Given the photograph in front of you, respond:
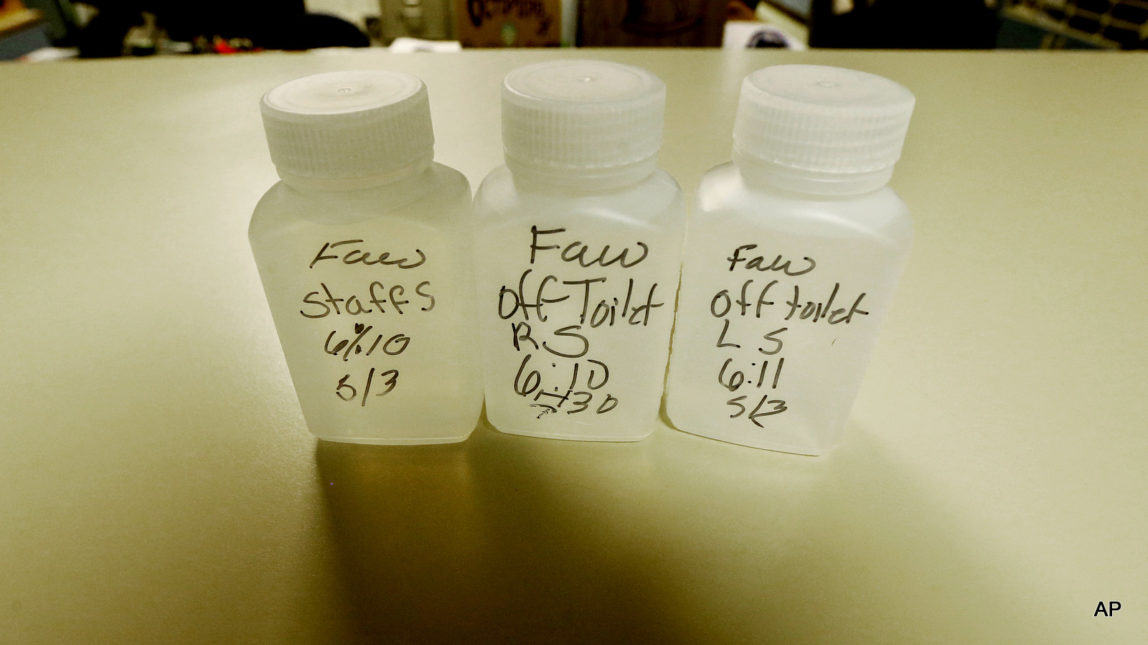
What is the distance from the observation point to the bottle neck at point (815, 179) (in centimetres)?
36

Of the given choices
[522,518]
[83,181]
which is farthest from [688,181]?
[83,181]

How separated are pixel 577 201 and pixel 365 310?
6.0 inches

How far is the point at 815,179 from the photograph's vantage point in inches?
14.2

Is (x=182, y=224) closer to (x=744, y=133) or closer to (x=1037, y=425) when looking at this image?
(x=744, y=133)

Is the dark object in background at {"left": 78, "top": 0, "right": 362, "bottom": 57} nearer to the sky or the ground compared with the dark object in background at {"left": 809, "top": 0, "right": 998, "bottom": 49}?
nearer to the ground

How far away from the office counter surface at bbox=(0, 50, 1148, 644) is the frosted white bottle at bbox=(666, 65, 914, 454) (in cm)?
4

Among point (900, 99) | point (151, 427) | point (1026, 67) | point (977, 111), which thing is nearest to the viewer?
point (900, 99)

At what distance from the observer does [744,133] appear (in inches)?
14.7

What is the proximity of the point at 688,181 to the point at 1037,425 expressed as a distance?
434 millimetres

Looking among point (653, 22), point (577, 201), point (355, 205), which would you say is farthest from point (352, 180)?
point (653, 22)

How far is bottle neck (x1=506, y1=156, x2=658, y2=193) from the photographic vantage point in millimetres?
Result: 362

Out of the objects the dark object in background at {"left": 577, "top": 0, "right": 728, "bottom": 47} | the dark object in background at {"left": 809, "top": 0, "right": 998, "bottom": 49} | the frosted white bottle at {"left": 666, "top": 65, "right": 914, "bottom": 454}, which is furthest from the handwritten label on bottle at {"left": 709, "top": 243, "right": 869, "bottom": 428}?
the dark object in background at {"left": 809, "top": 0, "right": 998, "bottom": 49}

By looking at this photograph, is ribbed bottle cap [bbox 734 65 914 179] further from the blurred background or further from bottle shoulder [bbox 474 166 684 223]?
the blurred background

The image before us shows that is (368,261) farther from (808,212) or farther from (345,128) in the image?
(808,212)
